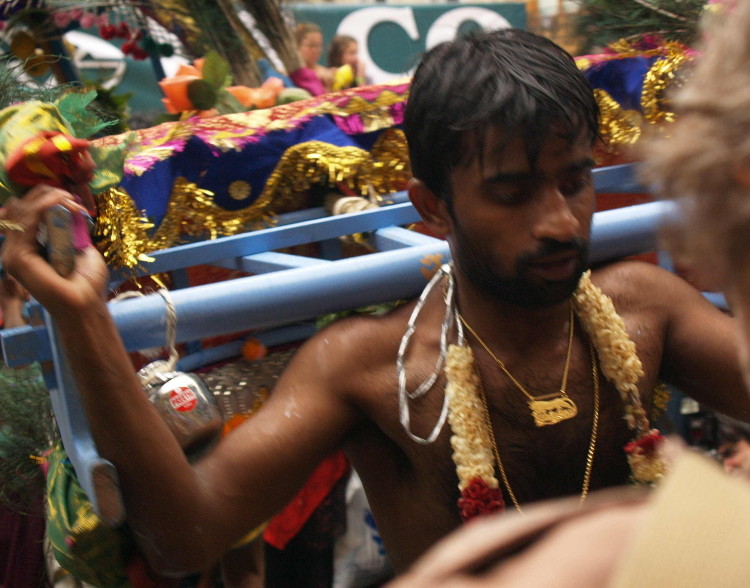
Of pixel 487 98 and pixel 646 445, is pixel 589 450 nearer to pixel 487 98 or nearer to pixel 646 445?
pixel 646 445

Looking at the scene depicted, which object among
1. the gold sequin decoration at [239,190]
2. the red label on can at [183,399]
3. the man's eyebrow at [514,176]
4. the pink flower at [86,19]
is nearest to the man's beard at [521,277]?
the man's eyebrow at [514,176]

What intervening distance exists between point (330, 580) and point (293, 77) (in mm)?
1846

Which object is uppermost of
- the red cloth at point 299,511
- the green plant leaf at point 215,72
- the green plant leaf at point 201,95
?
the green plant leaf at point 215,72

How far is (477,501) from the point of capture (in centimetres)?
142

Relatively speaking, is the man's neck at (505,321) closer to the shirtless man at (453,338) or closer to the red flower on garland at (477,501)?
the shirtless man at (453,338)

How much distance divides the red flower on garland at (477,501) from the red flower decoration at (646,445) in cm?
26

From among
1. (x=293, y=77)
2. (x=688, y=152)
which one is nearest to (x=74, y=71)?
(x=293, y=77)

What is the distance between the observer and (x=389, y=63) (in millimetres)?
6859

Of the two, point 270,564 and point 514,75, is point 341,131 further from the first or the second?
point 270,564

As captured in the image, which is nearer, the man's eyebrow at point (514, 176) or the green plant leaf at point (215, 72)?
the man's eyebrow at point (514, 176)

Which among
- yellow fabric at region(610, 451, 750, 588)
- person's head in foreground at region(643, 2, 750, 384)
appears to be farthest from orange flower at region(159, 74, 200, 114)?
yellow fabric at region(610, 451, 750, 588)

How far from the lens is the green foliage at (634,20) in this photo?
2299 millimetres

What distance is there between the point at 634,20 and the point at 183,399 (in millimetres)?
1705

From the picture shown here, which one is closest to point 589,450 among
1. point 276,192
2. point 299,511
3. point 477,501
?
point 477,501
